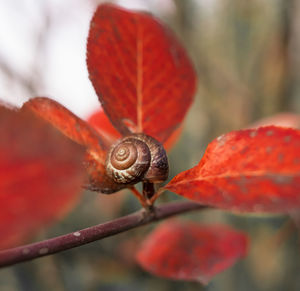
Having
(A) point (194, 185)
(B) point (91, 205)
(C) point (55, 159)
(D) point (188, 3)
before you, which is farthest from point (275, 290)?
(C) point (55, 159)

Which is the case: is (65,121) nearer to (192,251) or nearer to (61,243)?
(61,243)

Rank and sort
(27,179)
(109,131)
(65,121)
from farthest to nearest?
(109,131) < (65,121) < (27,179)

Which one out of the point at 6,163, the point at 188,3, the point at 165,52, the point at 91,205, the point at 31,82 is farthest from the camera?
the point at 91,205

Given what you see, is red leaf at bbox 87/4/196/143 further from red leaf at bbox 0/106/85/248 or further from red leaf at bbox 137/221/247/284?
red leaf at bbox 137/221/247/284

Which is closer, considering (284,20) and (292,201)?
(292,201)

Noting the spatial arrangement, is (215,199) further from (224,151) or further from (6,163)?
(6,163)

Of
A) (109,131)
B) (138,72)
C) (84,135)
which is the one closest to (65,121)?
(84,135)

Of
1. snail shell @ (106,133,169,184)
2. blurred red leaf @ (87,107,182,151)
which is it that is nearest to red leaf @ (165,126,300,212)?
snail shell @ (106,133,169,184)
